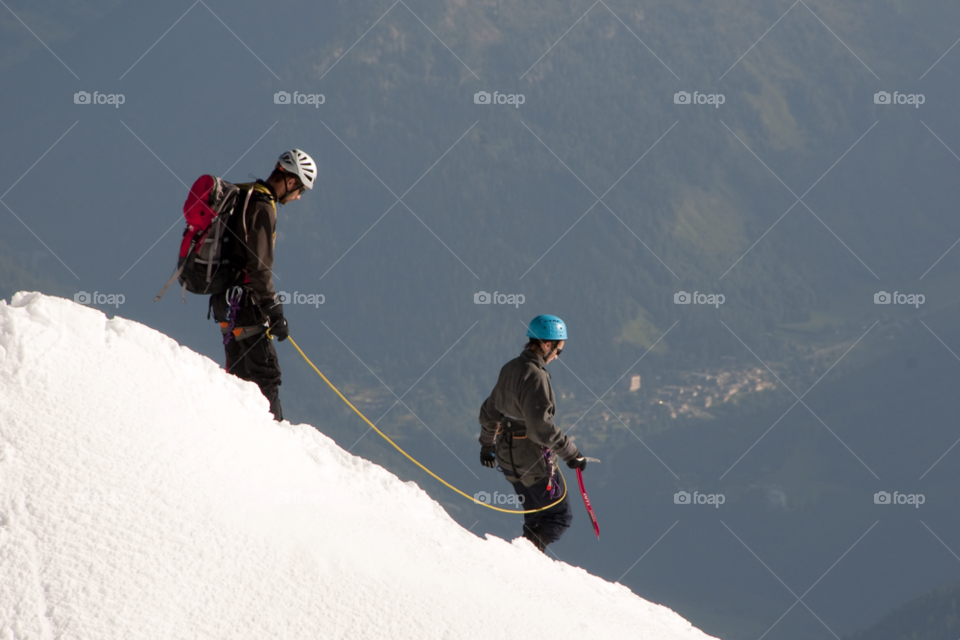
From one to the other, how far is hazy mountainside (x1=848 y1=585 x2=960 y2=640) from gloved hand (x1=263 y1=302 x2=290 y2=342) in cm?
13074

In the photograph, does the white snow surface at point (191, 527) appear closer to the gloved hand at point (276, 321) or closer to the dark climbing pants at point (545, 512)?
→ the gloved hand at point (276, 321)

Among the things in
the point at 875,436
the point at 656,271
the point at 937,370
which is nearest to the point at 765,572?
the point at 875,436

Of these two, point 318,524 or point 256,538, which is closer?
point 256,538

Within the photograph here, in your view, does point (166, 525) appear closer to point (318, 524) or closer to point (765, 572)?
point (318, 524)

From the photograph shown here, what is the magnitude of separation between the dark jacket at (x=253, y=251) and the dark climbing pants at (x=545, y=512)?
3.00 metres

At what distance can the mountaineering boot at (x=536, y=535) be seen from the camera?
8.24 metres

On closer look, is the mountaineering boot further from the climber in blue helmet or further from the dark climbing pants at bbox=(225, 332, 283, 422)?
the dark climbing pants at bbox=(225, 332, 283, 422)

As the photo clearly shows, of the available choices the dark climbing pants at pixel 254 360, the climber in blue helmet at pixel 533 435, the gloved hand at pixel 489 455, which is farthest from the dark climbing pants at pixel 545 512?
the dark climbing pants at pixel 254 360

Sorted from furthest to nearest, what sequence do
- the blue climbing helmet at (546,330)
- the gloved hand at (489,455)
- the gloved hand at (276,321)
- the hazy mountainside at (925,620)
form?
the hazy mountainside at (925,620), the gloved hand at (489,455), the blue climbing helmet at (546,330), the gloved hand at (276,321)

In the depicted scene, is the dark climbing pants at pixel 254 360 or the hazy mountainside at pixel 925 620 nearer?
the dark climbing pants at pixel 254 360

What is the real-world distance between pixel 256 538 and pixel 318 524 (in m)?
0.47

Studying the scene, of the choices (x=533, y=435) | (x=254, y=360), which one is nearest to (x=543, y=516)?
(x=533, y=435)

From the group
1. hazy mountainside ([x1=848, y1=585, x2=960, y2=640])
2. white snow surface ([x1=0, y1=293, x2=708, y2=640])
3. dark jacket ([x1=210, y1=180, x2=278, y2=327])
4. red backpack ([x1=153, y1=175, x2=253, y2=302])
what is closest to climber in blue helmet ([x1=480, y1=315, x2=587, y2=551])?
white snow surface ([x1=0, y1=293, x2=708, y2=640])

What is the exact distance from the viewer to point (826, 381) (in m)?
168
